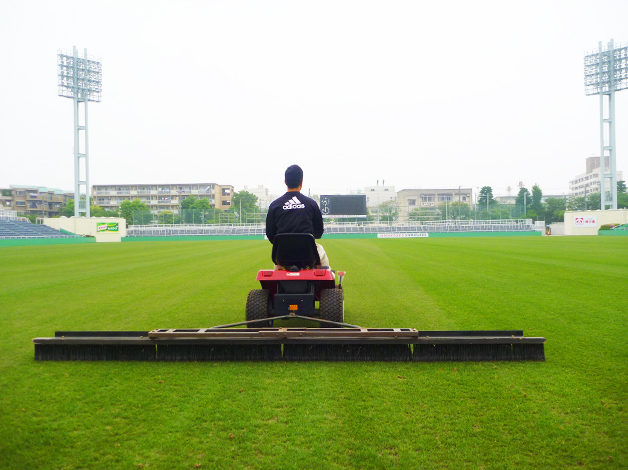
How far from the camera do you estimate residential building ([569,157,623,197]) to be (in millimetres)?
132125

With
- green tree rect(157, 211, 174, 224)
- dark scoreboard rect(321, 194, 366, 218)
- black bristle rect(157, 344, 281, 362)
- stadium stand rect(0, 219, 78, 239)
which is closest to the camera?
black bristle rect(157, 344, 281, 362)

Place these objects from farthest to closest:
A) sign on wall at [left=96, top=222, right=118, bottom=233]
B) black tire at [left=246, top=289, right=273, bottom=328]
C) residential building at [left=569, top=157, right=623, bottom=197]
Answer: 1. residential building at [left=569, top=157, right=623, bottom=197]
2. sign on wall at [left=96, top=222, right=118, bottom=233]
3. black tire at [left=246, top=289, right=273, bottom=328]

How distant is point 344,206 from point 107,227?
2821cm

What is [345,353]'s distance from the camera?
3717 mm

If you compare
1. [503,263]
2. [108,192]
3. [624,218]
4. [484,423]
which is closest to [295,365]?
[484,423]

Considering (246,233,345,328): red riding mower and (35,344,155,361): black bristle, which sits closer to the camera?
(35,344,155,361): black bristle

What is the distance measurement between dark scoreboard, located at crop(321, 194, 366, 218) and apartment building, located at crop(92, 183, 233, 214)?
48430mm

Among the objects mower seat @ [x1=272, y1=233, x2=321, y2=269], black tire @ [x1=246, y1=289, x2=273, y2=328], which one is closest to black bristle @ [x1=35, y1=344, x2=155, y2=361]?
black tire @ [x1=246, y1=289, x2=273, y2=328]

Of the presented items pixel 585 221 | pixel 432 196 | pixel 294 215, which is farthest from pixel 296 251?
pixel 432 196

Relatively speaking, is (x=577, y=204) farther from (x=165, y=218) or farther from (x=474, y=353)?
(x=474, y=353)

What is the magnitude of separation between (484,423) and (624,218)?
54.9 metres

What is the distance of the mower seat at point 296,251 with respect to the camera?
4438 millimetres

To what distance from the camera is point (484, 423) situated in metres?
2.55

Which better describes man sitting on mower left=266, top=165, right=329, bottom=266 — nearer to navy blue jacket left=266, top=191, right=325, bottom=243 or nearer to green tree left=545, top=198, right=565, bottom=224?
navy blue jacket left=266, top=191, right=325, bottom=243
